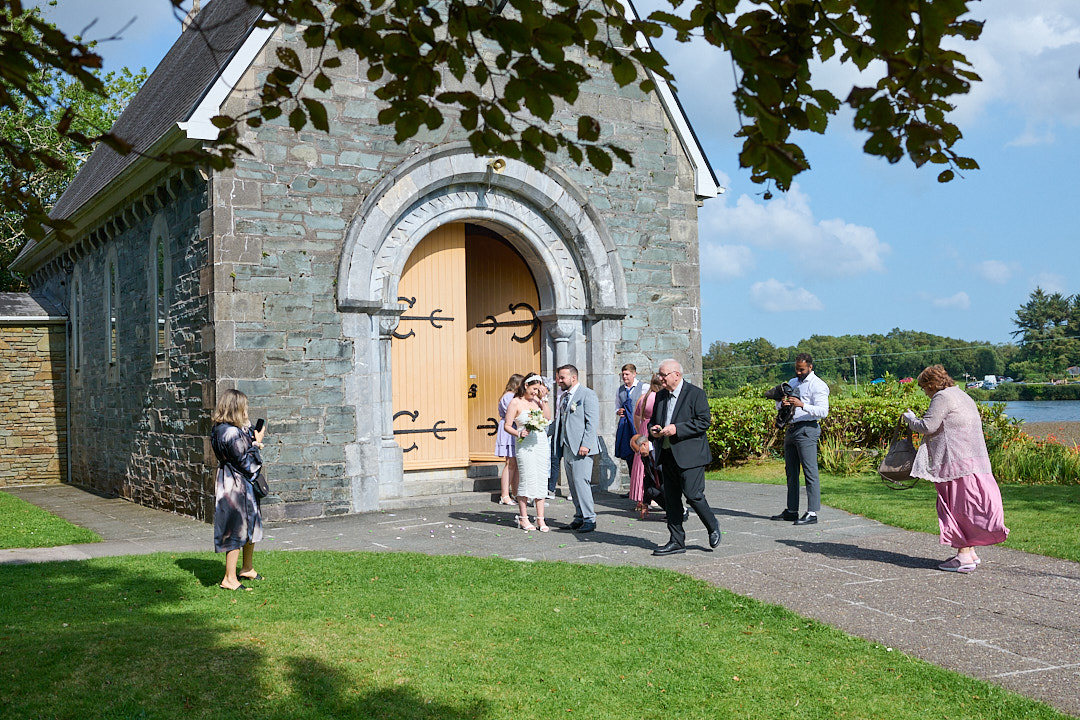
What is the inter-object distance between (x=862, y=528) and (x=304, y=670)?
6.36 meters

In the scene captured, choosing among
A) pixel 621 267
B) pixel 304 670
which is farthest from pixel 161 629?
pixel 621 267

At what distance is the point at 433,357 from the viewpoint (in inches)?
496

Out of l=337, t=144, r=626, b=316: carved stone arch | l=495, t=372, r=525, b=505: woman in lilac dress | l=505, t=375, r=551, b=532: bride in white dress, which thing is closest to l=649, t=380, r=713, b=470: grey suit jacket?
l=505, t=375, r=551, b=532: bride in white dress

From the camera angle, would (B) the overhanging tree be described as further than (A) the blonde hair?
→ No

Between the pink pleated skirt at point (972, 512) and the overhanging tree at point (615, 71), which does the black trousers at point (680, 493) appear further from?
the overhanging tree at point (615, 71)

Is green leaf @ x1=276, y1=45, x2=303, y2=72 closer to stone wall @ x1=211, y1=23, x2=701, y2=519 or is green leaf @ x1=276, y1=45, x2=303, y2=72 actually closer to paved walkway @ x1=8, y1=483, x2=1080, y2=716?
paved walkway @ x1=8, y1=483, x2=1080, y2=716

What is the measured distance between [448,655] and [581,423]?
437 cm

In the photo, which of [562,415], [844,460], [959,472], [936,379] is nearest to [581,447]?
[562,415]

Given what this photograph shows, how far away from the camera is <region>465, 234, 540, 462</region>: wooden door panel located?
13.5 m

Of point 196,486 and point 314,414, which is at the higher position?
point 314,414

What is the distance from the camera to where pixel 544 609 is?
6.29 m

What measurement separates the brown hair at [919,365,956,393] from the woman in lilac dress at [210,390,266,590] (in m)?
5.39

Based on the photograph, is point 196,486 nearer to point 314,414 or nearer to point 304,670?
point 314,414

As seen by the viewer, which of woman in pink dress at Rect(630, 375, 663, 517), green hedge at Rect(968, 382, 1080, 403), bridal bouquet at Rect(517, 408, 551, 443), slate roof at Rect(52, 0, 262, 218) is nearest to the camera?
bridal bouquet at Rect(517, 408, 551, 443)
